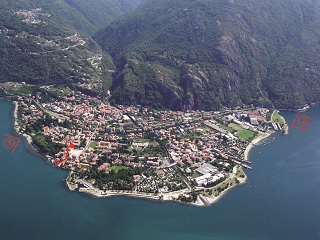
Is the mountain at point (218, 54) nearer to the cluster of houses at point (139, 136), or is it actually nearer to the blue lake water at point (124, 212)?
the cluster of houses at point (139, 136)

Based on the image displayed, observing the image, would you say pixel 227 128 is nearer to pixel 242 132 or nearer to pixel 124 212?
pixel 242 132

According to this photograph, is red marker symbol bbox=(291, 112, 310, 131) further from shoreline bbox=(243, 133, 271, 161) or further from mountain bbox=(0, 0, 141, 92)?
mountain bbox=(0, 0, 141, 92)

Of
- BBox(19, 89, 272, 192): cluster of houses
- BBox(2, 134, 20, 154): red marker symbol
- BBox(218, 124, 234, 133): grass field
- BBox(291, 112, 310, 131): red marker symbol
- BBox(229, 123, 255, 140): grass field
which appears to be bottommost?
BBox(291, 112, 310, 131): red marker symbol

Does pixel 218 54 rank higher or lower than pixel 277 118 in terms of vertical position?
higher

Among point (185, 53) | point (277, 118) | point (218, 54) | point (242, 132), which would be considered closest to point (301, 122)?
point (277, 118)

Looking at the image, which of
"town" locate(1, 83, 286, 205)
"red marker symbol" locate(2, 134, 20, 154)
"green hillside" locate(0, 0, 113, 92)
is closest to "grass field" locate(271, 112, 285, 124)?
"town" locate(1, 83, 286, 205)

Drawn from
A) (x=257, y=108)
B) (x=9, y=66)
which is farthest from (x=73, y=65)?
(x=257, y=108)

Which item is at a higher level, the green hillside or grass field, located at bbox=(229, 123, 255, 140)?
the green hillside
